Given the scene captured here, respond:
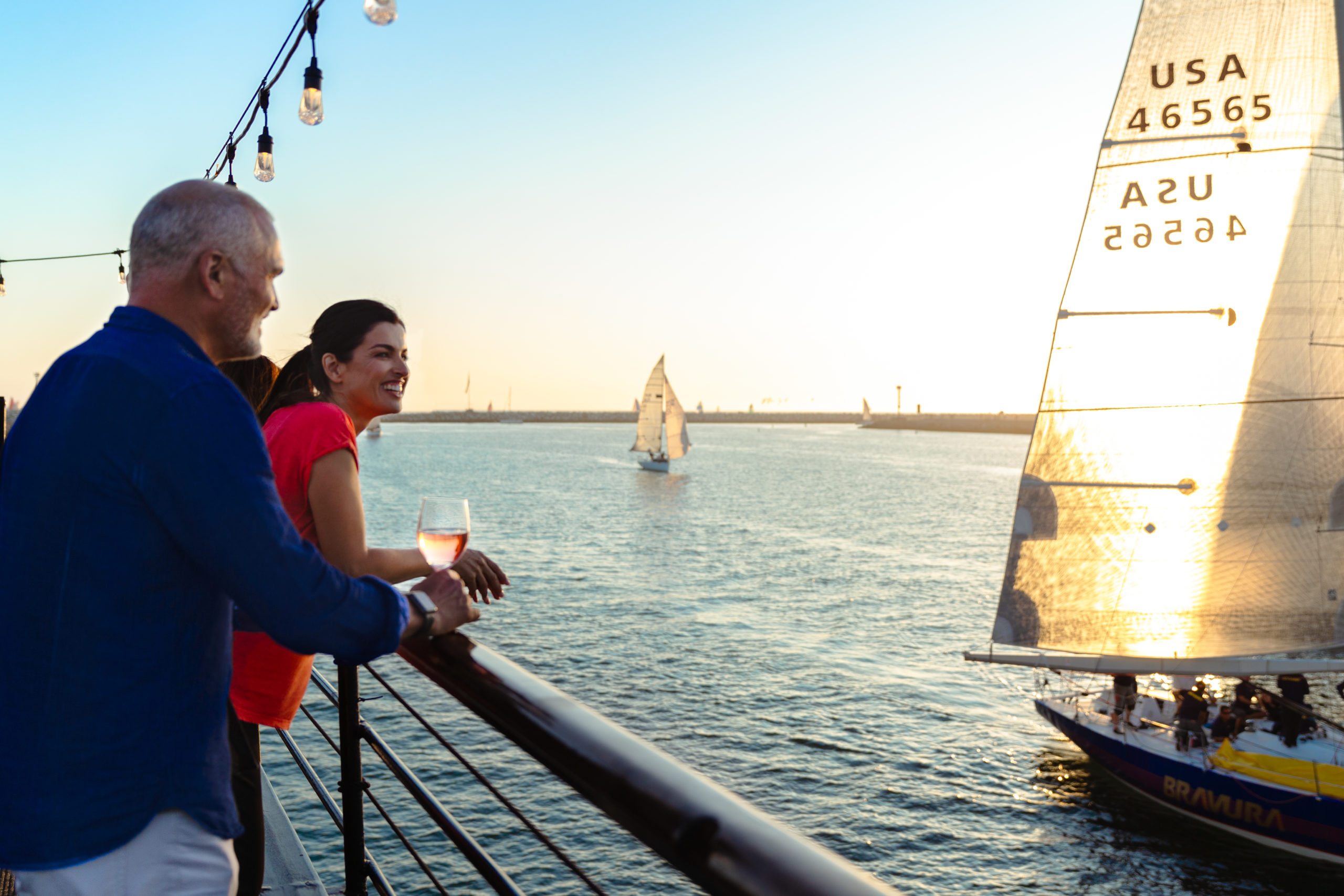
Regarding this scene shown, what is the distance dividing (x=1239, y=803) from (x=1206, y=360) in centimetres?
796

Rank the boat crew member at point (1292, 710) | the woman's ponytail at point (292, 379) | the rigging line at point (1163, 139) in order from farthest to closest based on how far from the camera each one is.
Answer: the boat crew member at point (1292, 710)
the rigging line at point (1163, 139)
the woman's ponytail at point (292, 379)

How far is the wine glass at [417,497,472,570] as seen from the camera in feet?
6.64

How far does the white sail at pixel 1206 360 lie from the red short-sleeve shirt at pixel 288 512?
45.4ft

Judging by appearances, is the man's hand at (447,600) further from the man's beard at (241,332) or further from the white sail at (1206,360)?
the white sail at (1206,360)

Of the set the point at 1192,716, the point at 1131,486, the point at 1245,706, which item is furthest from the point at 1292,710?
the point at 1131,486

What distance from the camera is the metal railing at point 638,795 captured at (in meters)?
0.79

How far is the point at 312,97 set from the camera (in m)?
5.86

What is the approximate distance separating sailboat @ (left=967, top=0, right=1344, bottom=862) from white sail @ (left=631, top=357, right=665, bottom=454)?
214 feet

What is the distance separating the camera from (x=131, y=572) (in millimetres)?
1111

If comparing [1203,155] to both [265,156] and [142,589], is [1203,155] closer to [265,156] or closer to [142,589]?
[265,156]

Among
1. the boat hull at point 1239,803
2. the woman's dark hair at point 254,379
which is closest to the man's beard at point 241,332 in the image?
the woman's dark hair at point 254,379

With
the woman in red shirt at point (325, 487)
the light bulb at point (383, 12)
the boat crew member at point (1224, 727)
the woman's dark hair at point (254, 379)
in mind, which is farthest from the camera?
the boat crew member at point (1224, 727)

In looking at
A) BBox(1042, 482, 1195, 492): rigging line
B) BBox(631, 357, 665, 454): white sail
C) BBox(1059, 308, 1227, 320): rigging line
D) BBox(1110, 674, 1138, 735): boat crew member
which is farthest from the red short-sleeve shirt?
BBox(631, 357, 665, 454): white sail

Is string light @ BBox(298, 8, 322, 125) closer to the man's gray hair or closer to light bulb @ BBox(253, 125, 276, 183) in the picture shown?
light bulb @ BBox(253, 125, 276, 183)
